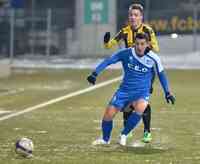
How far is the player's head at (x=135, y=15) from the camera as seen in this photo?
1108 centimetres

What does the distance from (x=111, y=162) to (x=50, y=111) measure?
21.8 feet

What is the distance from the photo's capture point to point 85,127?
13.3 m

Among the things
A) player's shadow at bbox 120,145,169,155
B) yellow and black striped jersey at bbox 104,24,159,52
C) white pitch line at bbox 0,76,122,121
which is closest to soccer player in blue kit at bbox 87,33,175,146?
player's shadow at bbox 120,145,169,155

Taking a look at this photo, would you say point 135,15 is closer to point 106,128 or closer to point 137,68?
point 137,68

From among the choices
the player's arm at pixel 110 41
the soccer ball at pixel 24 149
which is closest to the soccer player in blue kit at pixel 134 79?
the player's arm at pixel 110 41

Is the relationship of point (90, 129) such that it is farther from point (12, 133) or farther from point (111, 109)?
point (111, 109)

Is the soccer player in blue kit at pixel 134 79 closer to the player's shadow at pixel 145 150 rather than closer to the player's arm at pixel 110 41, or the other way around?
the player's shadow at pixel 145 150

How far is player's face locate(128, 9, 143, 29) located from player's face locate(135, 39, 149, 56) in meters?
0.63

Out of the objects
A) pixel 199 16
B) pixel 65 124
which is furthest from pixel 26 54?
pixel 65 124

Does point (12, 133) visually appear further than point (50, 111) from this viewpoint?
No

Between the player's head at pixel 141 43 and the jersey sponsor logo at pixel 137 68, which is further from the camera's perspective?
the jersey sponsor logo at pixel 137 68

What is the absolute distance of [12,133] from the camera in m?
12.4

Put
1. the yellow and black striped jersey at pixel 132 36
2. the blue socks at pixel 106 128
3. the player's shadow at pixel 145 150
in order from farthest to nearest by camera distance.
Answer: the yellow and black striped jersey at pixel 132 36, the blue socks at pixel 106 128, the player's shadow at pixel 145 150

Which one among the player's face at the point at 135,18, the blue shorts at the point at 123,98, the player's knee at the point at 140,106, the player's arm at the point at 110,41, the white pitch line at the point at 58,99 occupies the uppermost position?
the player's face at the point at 135,18
